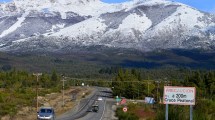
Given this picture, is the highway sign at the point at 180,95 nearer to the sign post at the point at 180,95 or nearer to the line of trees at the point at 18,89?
the sign post at the point at 180,95

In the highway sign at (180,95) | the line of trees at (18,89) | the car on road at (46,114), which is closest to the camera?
the highway sign at (180,95)

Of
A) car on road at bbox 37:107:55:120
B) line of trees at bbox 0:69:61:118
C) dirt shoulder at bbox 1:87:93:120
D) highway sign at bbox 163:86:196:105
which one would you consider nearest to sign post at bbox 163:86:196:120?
highway sign at bbox 163:86:196:105

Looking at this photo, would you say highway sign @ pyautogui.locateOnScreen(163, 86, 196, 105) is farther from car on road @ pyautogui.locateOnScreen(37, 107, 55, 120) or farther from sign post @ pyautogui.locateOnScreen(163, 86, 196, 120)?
car on road @ pyautogui.locateOnScreen(37, 107, 55, 120)

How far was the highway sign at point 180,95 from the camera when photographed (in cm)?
3434

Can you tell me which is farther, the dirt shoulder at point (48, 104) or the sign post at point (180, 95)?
the dirt shoulder at point (48, 104)

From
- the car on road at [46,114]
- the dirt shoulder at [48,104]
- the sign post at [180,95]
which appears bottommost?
the dirt shoulder at [48,104]

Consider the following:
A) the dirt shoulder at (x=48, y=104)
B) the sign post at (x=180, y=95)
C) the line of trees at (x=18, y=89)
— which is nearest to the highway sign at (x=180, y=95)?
the sign post at (x=180, y=95)

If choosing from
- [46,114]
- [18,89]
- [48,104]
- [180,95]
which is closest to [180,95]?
[180,95]

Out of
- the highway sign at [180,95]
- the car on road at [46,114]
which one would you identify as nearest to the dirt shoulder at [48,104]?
the car on road at [46,114]

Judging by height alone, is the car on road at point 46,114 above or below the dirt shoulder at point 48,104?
above

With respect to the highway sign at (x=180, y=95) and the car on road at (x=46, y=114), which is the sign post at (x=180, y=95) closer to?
the highway sign at (x=180, y=95)

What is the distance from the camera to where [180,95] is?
34562mm

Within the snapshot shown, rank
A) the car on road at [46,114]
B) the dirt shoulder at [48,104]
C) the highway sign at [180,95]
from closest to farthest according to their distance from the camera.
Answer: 1. the highway sign at [180,95]
2. the car on road at [46,114]
3. the dirt shoulder at [48,104]

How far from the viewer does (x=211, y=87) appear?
115 metres
